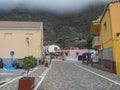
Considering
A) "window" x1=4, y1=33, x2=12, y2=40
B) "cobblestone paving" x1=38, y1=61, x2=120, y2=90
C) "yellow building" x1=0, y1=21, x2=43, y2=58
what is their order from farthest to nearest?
"window" x1=4, y1=33, x2=12, y2=40 → "yellow building" x1=0, y1=21, x2=43, y2=58 → "cobblestone paving" x1=38, y1=61, x2=120, y2=90

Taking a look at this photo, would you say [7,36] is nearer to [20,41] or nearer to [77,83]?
[20,41]

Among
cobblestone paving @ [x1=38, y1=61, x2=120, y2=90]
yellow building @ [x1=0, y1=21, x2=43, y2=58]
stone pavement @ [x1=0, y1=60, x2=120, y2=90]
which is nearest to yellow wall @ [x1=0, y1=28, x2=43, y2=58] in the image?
yellow building @ [x1=0, y1=21, x2=43, y2=58]

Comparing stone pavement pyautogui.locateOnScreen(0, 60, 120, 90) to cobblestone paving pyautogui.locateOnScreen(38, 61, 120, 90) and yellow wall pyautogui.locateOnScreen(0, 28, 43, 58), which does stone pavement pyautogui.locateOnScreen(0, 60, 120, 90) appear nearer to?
cobblestone paving pyautogui.locateOnScreen(38, 61, 120, 90)

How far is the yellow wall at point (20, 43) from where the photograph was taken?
4769cm

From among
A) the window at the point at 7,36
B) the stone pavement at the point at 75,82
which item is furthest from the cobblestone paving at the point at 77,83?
the window at the point at 7,36

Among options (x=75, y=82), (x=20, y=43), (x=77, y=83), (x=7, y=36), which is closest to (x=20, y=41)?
(x=20, y=43)

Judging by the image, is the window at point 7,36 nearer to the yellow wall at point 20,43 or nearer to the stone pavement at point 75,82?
the yellow wall at point 20,43

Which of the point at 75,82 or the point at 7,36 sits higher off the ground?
the point at 7,36

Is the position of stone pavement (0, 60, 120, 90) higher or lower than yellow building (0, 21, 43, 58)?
lower

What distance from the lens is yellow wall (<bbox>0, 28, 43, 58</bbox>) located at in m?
47.7

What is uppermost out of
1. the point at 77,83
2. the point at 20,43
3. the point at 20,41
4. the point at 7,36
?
the point at 7,36

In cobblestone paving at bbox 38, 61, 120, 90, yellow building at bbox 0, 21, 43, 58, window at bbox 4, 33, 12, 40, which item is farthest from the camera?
window at bbox 4, 33, 12, 40

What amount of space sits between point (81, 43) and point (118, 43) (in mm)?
106176

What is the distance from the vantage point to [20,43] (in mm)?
47844
